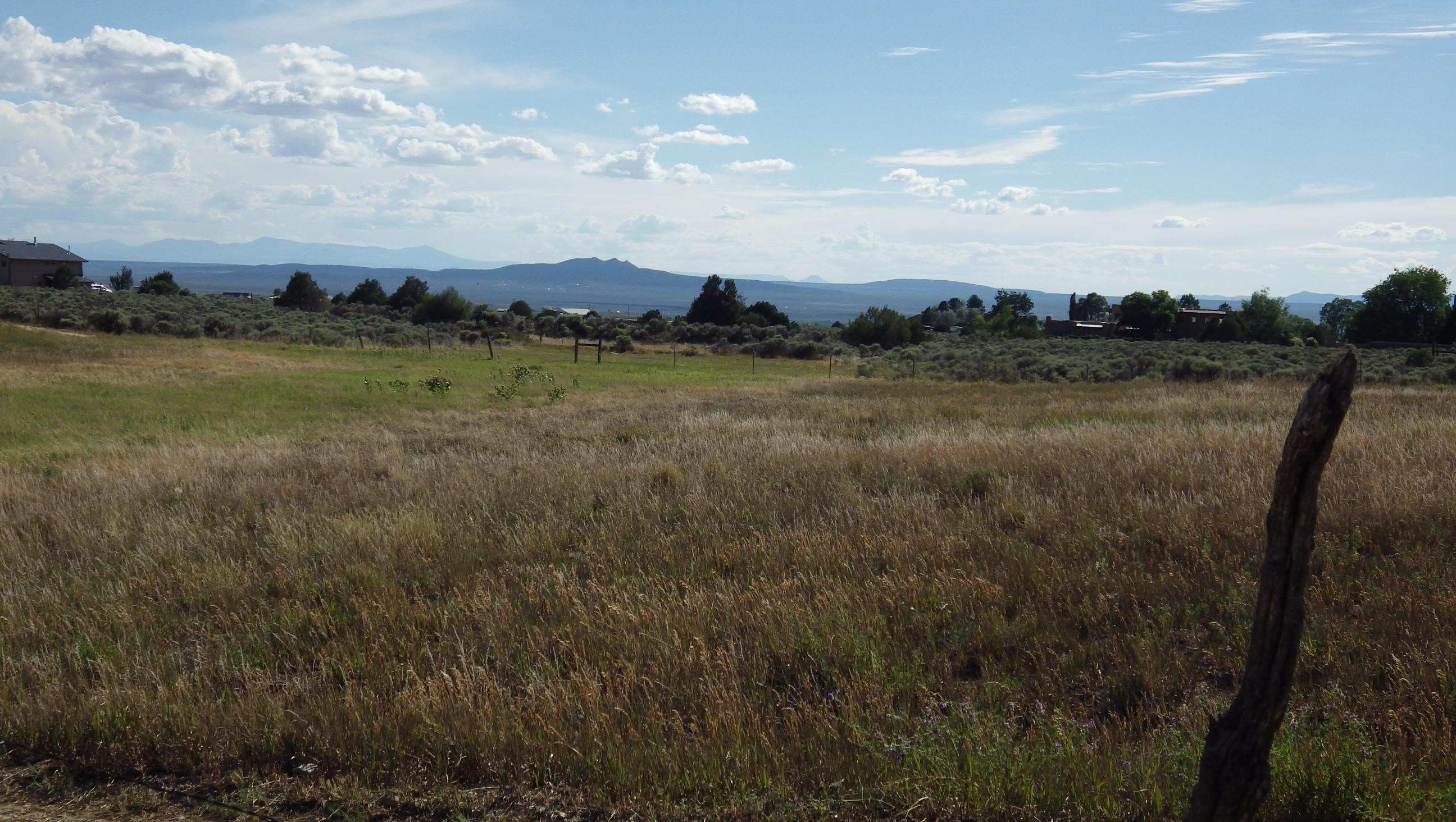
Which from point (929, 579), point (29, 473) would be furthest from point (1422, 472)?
point (29, 473)

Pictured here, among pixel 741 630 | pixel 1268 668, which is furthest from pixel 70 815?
pixel 1268 668

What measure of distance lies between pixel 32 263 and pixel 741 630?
129235mm

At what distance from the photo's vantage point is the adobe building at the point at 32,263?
10594 centimetres

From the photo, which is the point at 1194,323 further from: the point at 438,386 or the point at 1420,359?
the point at 438,386

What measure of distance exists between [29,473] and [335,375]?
22.4 m

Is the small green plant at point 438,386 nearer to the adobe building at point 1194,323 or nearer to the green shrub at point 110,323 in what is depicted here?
the green shrub at point 110,323

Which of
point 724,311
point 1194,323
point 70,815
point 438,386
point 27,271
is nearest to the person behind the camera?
point 70,815

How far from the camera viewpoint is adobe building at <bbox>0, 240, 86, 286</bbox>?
10594 centimetres

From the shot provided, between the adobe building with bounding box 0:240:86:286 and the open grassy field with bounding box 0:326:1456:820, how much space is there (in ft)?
381

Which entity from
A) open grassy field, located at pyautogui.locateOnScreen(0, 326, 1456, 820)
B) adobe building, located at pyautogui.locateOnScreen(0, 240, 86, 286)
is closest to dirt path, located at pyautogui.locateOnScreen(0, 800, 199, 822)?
open grassy field, located at pyautogui.locateOnScreen(0, 326, 1456, 820)

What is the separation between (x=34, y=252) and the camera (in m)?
113

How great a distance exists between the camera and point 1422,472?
360 inches

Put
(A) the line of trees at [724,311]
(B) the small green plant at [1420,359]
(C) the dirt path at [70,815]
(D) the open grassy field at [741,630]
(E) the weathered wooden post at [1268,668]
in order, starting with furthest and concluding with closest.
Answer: (A) the line of trees at [724,311] → (B) the small green plant at [1420,359] → (D) the open grassy field at [741,630] → (C) the dirt path at [70,815] → (E) the weathered wooden post at [1268,668]

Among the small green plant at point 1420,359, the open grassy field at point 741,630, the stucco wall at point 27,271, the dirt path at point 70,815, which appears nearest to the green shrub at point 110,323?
the open grassy field at point 741,630
